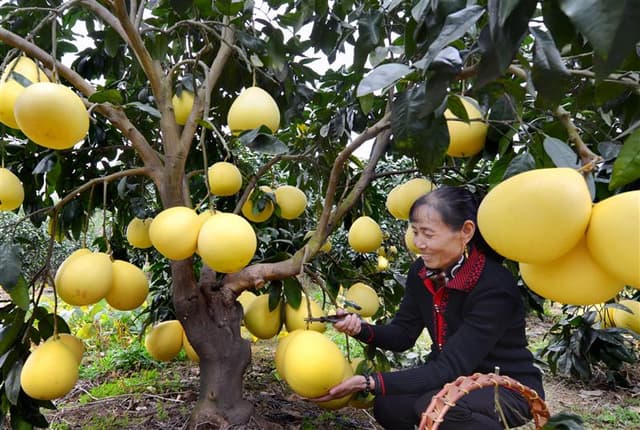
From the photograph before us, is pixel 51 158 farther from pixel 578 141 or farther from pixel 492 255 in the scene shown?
pixel 578 141

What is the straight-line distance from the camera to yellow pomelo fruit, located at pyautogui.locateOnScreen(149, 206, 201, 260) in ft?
4.39

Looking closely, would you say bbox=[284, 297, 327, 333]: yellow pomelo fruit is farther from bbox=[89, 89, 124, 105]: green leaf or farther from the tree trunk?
bbox=[89, 89, 124, 105]: green leaf

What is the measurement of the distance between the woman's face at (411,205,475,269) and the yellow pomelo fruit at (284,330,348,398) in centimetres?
44

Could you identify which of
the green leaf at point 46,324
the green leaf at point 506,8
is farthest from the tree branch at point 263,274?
the green leaf at point 506,8

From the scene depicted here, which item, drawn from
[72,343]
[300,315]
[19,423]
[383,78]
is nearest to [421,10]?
[383,78]

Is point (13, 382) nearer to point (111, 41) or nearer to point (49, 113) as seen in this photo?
point (49, 113)

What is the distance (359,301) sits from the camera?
206 centimetres

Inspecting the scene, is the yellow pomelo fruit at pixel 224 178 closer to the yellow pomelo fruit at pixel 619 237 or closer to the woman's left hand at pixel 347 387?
the woman's left hand at pixel 347 387

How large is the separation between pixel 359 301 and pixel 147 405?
1125mm

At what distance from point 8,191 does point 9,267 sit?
0.37 m

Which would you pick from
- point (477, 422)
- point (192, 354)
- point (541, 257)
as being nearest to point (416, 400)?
point (477, 422)

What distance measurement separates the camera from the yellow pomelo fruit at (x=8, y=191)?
1.55 metres

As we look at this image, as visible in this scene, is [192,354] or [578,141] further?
[192,354]

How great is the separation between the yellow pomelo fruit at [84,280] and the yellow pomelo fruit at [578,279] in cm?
120
